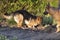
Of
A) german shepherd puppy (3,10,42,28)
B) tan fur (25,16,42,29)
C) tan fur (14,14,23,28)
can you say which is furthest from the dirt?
tan fur (14,14,23,28)

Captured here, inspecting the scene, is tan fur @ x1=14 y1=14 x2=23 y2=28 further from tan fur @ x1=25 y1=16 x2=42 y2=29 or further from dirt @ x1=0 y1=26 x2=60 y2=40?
dirt @ x1=0 y1=26 x2=60 y2=40

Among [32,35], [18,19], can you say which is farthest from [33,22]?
[32,35]

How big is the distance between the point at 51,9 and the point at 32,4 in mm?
1565

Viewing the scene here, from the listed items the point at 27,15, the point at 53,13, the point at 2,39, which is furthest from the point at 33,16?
the point at 2,39

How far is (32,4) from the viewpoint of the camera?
50.3ft

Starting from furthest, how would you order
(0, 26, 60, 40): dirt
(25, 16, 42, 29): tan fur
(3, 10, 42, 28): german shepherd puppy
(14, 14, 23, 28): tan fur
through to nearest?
1. (14, 14, 23, 28): tan fur
2. (3, 10, 42, 28): german shepherd puppy
3. (25, 16, 42, 29): tan fur
4. (0, 26, 60, 40): dirt

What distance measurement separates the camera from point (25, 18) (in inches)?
669

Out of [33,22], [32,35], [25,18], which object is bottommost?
[32,35]

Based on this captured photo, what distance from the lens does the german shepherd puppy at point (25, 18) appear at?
54.7 feet

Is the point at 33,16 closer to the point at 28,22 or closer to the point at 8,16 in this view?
the point at 28,22

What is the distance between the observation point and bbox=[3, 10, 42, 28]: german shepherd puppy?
16672 millimetres

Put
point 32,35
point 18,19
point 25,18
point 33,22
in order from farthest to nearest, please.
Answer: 1. point 18,19
2. point 25,18
3. point 33,22
4. point 32,35

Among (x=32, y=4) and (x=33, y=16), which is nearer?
(x=32, y=4)

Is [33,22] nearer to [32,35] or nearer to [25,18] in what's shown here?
[25,18]
